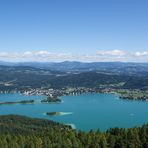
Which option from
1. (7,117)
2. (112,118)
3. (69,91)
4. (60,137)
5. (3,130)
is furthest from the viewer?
(69,91)

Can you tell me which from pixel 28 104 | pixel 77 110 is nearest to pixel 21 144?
pixel 77 110

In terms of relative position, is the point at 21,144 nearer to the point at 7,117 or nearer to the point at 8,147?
the point at 8,147

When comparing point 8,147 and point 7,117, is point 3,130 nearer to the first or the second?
point 7,117

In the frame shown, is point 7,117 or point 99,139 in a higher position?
point 99,139

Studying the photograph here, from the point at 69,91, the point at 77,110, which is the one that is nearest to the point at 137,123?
the point at 77,110

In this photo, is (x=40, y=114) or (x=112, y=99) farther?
(x=112, y=99)

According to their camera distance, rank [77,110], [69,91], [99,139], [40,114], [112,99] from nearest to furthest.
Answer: [99,139] < [40,114] < [77,110] < [112,99] < [69,91]
